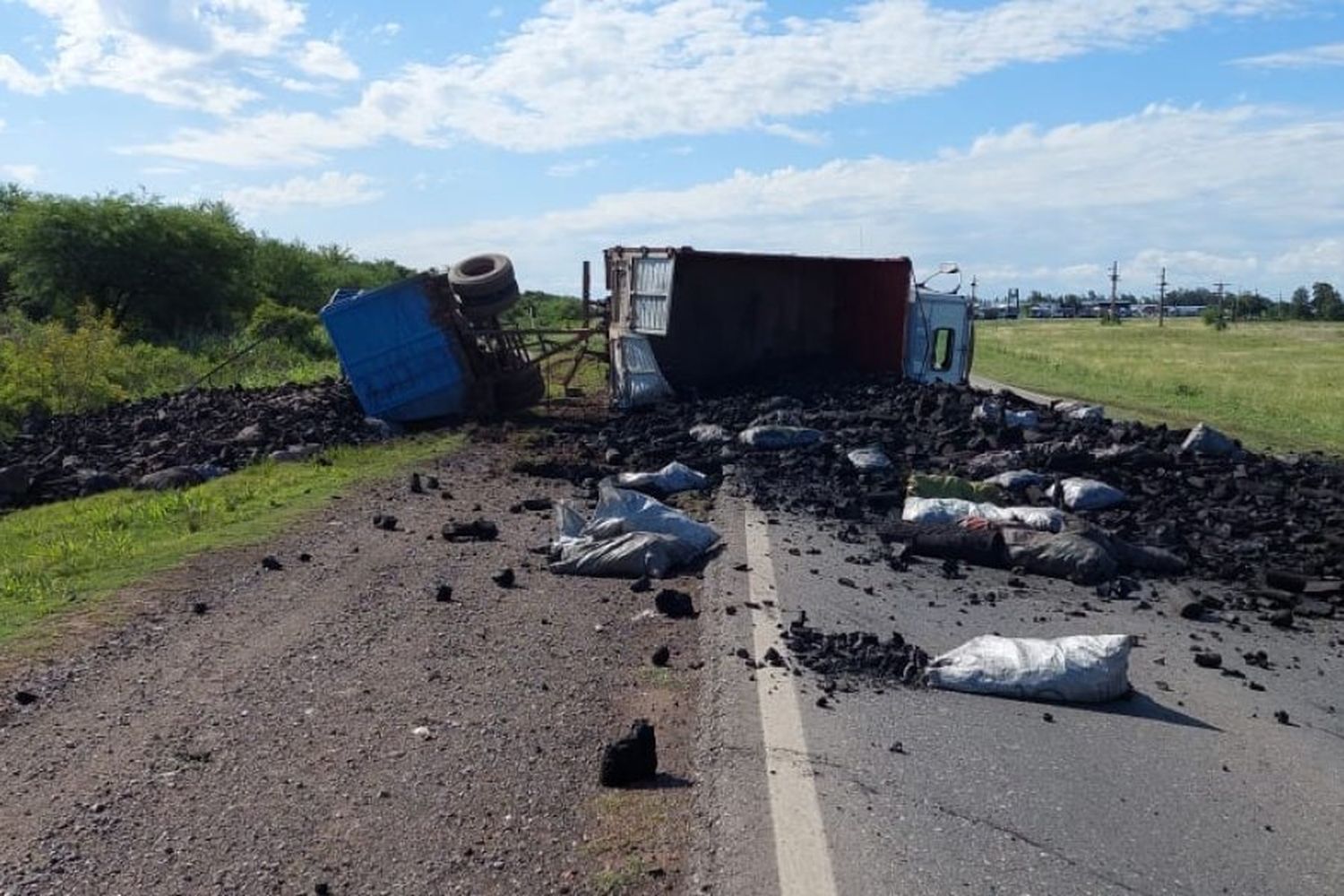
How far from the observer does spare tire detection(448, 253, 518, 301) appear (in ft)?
65.0

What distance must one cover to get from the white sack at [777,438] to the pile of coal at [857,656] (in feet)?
26.1

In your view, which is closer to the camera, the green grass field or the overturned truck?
the overturned truck

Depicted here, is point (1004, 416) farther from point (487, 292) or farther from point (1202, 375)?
point (1202, 375)

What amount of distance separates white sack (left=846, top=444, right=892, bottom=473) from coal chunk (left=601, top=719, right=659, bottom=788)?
8398mm

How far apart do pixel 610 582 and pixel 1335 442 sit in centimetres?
1668

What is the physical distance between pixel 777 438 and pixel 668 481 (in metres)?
2.76

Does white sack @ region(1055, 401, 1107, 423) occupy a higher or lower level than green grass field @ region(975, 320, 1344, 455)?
higher

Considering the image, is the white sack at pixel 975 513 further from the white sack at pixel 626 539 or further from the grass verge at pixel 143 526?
the grass verge at pixel 143 526

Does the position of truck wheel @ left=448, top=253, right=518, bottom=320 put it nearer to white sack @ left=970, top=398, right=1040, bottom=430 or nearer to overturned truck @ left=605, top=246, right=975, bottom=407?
overturned truck @ left=605, top=246, right=975, bottom=407

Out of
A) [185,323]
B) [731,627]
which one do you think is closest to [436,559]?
[731,627]

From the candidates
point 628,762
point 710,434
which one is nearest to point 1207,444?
point 710,434

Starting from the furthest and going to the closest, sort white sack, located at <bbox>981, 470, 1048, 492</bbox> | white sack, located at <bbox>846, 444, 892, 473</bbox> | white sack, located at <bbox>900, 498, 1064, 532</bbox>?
white sack, located at <bbox>846, 444, 892, 473</bbox> → white sack, located at <bbox>981, 470, 1048, 492</bbox> → white sack, located at <bbox>900, 498, 1064, 532</bbox>

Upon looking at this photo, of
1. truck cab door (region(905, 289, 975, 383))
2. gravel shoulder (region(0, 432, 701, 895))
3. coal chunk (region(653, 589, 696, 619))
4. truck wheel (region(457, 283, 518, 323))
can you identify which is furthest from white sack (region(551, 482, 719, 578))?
truck cab door (region(905, 289, 975, 383))

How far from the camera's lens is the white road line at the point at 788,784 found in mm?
4379
